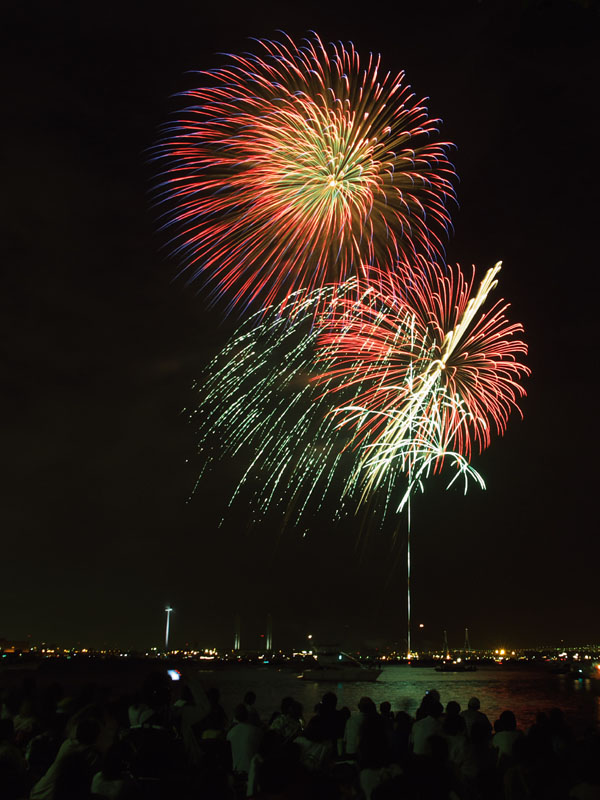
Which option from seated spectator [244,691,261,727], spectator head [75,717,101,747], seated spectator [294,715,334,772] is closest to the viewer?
spectator head [75,717,101,747]

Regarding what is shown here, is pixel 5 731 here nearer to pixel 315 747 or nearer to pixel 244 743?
pixel 244 743

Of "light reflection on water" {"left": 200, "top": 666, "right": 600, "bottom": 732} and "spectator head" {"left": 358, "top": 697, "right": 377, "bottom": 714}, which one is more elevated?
"spectator head" {"left": 358, "top": 697, "right": 377, "bottom": 714}

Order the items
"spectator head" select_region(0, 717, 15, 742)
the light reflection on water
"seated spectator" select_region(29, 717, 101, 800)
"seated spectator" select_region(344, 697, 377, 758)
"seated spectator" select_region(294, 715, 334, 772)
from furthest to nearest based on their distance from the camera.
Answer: the light reflection on water
"seated spectator" select_region(344, 697, 377, 758)
"seated spectator" select_region(294, 715, 334, 772)
"spectator head" select_region(0, 717, 15, 742)
"seated spectator" select_region(29, 717, 101, 800)

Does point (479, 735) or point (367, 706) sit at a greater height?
point (367, 706)

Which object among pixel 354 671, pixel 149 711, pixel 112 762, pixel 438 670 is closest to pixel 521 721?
pixel 149 711

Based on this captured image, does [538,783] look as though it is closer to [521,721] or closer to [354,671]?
[521,721]

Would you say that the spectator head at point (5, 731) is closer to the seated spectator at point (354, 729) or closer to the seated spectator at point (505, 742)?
the seated spectator at point (354, 729)

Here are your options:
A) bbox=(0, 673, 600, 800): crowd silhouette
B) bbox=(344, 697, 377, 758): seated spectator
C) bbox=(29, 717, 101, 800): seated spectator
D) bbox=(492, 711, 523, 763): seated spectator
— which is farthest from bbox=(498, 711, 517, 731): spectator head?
bbox=(29, 717, 101, 800): seated spectator

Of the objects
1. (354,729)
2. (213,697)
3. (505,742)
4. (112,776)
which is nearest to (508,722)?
(505,742)

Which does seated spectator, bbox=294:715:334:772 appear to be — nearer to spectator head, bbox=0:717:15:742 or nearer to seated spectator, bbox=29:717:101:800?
seated spectator, bbox=29:717:101:800

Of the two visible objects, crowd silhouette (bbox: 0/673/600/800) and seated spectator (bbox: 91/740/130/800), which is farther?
seated spectator (bbox: 91/740/130/800)

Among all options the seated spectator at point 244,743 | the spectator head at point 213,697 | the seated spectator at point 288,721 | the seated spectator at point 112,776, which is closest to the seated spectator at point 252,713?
the seated spectator at point 288,721
